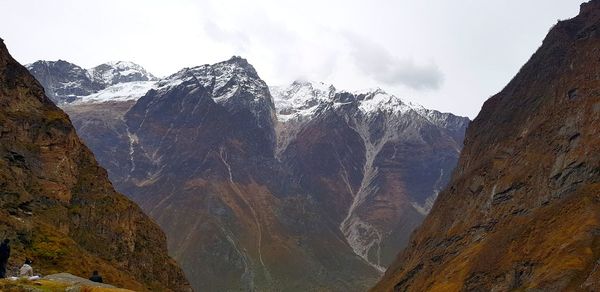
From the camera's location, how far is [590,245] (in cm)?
13262

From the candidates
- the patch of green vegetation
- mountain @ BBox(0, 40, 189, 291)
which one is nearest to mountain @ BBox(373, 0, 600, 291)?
mountain @ BBox(0, 40, 189, 291)

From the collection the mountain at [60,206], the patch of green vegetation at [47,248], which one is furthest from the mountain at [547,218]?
the patch of green vegetation at [47,248]

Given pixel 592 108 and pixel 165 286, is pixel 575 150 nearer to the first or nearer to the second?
pixel 592 108

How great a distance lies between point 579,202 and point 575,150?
25244 mm

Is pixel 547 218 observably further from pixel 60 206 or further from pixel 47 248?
pixel 47 248

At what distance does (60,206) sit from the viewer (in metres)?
130

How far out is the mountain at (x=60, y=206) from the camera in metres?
108

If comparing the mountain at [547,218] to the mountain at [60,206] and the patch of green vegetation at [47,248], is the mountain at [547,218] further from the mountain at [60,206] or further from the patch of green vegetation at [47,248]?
the patch of green vegetation at [47,248]

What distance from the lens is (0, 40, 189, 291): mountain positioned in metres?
108

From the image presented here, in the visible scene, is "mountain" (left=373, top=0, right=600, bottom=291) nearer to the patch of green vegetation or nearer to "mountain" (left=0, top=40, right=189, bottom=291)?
"mountain" (left=0, top=40, right=189, bottom=291)

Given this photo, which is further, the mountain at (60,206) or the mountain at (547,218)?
the mountain at (547,218)

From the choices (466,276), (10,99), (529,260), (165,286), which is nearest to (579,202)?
(529,260)

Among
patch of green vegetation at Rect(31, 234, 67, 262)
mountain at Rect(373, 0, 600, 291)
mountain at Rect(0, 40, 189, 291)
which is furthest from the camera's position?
mountain at Rect(373, 0, 600, 291)

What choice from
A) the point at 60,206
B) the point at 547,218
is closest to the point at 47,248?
the point at 60,206
